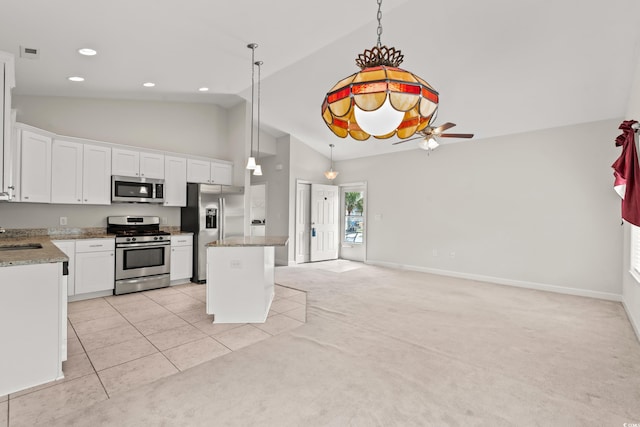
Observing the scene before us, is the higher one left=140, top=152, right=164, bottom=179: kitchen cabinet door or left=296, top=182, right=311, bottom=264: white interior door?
left=140, top=152, right=164, bottom=179: kitchen cabinet door

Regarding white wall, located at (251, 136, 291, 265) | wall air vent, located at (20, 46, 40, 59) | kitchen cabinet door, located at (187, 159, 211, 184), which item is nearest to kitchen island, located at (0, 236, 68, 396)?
wall air vent, located at (20, 46, 40, 59)

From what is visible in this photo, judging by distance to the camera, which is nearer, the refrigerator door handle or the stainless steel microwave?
the stainless steel microwave

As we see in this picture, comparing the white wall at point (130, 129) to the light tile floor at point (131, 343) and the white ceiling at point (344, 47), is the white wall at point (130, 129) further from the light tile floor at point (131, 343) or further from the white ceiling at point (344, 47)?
the light tile floor at point (131, 343)

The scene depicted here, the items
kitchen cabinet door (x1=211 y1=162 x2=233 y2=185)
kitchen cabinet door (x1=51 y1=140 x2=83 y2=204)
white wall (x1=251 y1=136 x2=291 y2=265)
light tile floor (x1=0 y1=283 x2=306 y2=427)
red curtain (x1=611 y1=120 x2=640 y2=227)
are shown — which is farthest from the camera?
white wall (x1=251 y1=136 x2=291 y2=265)

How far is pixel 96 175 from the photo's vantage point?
A: 458 cm

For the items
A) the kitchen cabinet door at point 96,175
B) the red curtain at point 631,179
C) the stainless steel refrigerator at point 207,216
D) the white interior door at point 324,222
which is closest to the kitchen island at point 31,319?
the kitchen cabinet door at point 96,175

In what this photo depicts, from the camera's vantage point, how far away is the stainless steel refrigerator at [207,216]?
5289 millimetres

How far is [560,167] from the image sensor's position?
197 inches

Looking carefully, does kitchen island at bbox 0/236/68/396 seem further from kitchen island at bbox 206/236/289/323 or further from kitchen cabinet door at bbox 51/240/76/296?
kitchen cabinet door at bbox 51/240/76/296

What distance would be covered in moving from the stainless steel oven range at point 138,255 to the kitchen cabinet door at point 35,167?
99 centimetres

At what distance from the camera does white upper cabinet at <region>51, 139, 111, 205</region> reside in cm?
423

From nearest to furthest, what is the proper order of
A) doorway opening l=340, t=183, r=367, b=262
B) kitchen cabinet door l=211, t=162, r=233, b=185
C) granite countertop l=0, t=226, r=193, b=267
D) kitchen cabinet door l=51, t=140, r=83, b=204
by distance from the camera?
granite countertop l=0, t=226, r=193, b=267
kitchen cabinet door l=51, t=140, r=83, b=204
kitchen cabinet door l=211, t=162, r=233, b=185
doorway opening l=340, t=183, r=367, b=262

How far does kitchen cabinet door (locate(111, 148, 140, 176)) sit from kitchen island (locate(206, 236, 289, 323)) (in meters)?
2.44

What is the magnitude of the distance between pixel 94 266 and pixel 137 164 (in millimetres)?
1648
